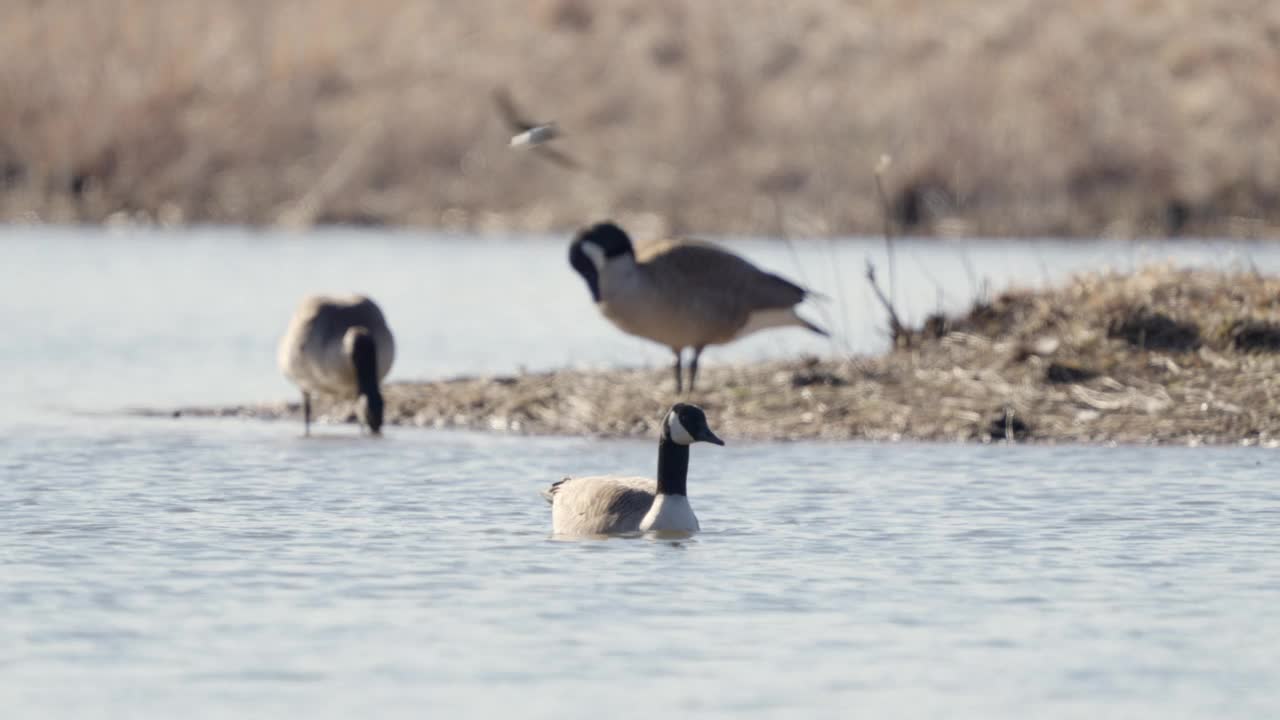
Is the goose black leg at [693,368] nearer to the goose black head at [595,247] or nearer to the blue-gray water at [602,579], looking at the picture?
the goose black head at [595,247]

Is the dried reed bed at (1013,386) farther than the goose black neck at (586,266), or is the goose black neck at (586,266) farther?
the goose black neck at (586,266)

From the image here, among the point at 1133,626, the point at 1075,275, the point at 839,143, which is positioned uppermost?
the point at 839,143

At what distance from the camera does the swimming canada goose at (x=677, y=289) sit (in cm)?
1631

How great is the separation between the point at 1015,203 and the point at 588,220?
6091mm

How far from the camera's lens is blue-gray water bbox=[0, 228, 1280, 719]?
26.2ft

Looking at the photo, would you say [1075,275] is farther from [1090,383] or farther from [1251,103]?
[1251,103]

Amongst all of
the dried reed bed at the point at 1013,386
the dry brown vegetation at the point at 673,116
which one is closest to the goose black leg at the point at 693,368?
the dried reed bed at the point at 1013,386

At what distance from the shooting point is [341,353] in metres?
16.1

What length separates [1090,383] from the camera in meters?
15.7

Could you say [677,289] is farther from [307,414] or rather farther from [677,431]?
[677,431]

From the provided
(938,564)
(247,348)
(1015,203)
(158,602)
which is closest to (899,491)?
(938,564)

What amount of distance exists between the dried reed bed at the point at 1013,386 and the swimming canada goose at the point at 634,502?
13.1 feet

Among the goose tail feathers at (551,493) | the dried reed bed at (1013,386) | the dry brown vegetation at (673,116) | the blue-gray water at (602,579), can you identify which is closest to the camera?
the blue-gray water at (602,579)

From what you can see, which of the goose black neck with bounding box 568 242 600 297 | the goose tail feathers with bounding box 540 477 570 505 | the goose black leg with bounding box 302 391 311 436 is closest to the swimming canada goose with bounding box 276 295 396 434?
the goose black leg with bounding box 302 391 311 436
